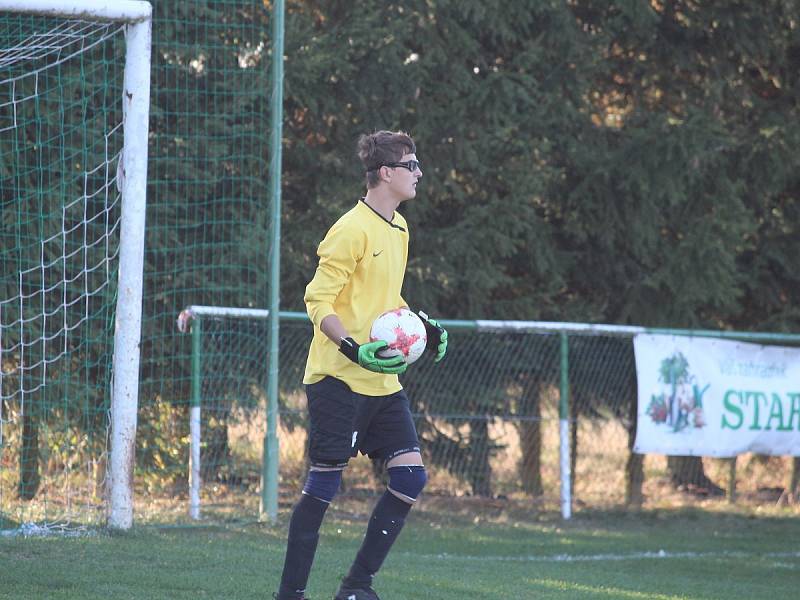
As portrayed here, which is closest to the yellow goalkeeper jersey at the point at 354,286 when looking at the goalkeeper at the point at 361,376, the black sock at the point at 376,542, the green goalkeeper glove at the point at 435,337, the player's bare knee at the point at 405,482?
the goalkeeper at the point at 361,376

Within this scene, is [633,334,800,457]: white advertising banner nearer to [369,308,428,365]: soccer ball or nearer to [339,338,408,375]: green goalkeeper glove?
[369,308,428,365]: soccer ball

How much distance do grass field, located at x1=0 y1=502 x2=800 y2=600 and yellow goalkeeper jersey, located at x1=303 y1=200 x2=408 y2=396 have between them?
54.2 inches

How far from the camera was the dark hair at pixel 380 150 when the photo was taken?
5.08 meters

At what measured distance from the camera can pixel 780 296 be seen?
A: 1251 cm

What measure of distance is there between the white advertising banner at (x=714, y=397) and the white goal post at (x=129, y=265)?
4.74m

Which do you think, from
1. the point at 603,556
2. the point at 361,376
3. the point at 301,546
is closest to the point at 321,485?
the point at 301,546

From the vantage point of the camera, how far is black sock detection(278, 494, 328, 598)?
4781 millimetres

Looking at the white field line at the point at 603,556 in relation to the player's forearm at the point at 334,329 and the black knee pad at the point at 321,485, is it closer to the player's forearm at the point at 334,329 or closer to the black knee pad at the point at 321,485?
the black knee pad at the point at 321,485

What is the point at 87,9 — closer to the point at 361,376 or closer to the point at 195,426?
the point at 195,426

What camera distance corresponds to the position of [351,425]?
16.0 feet

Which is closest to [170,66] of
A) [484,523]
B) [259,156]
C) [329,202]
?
[259,156]

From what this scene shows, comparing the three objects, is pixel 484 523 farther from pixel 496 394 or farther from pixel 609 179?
pixel 609 179

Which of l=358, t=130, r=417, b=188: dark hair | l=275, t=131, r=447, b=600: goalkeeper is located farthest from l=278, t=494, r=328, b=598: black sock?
l=358, t=130, r=417, b=188: dark hair

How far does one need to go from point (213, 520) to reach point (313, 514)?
411 cm
